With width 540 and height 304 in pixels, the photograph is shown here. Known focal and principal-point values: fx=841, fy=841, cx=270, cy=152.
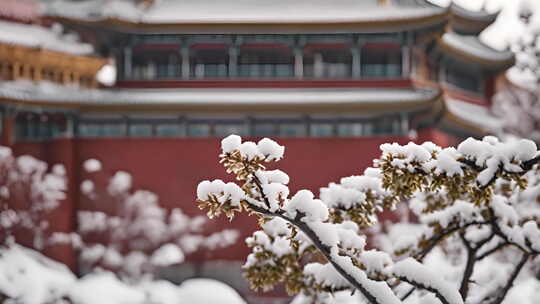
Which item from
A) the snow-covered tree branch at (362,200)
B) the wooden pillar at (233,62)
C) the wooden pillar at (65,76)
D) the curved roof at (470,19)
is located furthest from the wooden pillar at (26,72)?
the snow-covered tree branch at (362,200)

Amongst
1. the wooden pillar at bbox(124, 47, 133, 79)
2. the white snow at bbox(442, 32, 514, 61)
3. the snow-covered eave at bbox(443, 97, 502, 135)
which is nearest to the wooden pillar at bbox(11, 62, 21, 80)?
the wooden pillar at bbox(124, 47, 133, 79)

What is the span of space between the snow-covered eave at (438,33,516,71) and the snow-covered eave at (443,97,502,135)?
125cm

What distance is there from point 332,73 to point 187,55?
12.0 ft

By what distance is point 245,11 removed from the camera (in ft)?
70.7

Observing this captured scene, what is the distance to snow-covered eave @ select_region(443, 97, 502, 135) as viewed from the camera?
2183 cm

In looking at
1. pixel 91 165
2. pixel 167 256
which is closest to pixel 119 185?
pixel 91 165

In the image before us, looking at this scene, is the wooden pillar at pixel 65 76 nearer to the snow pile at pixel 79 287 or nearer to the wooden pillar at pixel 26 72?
the wooden pillar at pixel 26 72

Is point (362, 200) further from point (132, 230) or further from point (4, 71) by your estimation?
point (4, 71)

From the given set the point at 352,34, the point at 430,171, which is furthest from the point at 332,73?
the point at 430,171

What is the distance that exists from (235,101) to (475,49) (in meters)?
8.98

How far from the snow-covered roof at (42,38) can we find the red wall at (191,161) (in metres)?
2.31

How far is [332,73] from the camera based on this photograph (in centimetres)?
2119

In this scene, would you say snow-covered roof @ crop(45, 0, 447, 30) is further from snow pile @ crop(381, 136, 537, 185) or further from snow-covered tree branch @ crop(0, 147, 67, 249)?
snow pile @ crop(381, 136, 537, 185)

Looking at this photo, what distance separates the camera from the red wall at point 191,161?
20.0m
